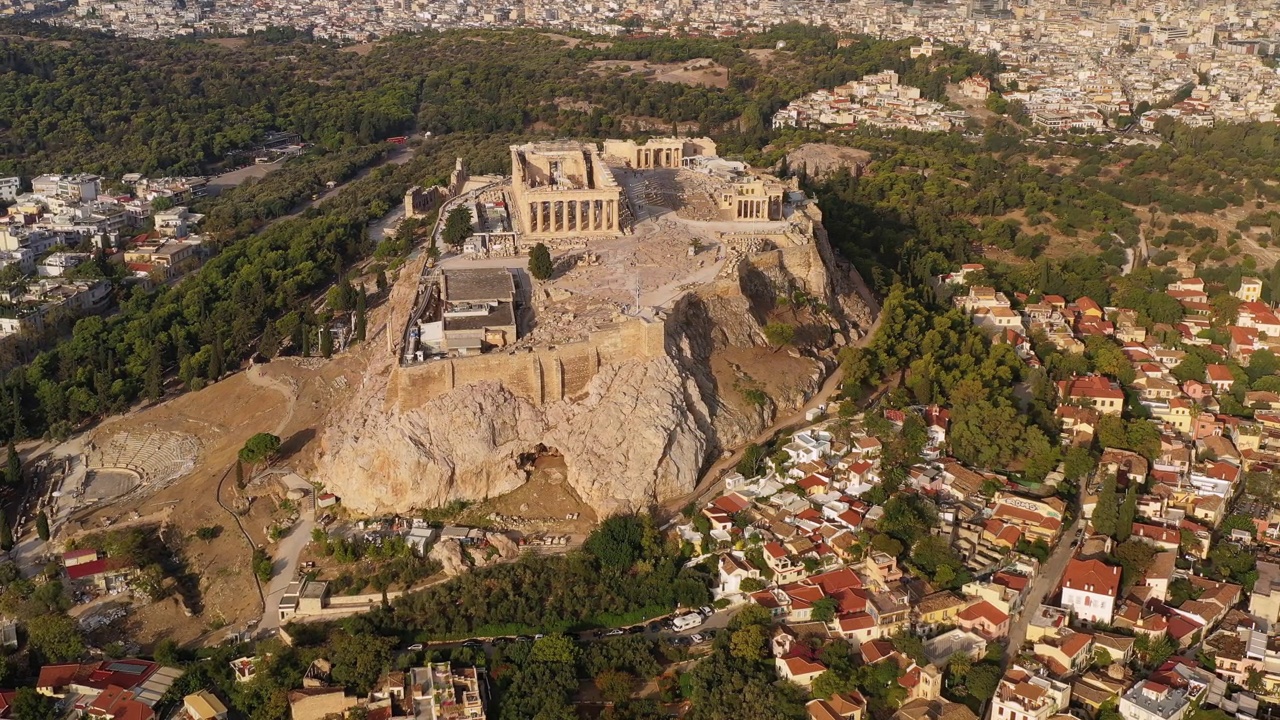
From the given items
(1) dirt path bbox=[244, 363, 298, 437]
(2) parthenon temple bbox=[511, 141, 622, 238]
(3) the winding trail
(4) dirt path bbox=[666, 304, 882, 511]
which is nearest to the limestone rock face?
(4) dirt path bbox=[666, 304, 882, 511]

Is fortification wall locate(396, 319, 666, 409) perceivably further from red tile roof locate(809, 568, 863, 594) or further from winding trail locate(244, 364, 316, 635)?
red tile roof locate(809, 568, 863, 594)

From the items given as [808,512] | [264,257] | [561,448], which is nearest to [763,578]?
[808,512]

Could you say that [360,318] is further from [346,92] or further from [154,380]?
[346,92]

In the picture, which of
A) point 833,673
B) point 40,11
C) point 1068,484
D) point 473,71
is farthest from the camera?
point 40,11

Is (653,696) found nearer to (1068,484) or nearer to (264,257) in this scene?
(1068,484)

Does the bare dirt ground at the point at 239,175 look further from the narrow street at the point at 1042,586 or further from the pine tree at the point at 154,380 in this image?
the narrow street at the point at 1042,586

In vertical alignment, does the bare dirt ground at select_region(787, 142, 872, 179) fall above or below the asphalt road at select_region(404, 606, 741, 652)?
above
